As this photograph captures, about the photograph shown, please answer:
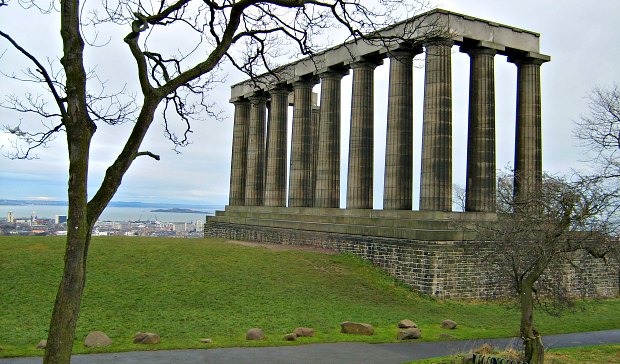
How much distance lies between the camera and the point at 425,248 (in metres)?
32.0

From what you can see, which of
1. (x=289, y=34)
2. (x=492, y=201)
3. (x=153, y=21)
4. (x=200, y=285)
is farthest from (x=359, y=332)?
(x=492, y=201)

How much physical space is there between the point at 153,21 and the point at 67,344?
645 centimetres

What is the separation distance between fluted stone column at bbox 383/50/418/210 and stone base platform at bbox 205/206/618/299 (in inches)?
52.7

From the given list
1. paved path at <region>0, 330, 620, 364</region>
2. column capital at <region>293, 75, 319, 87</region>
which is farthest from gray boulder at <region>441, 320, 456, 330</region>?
column capital at <region>293, 75, 319, 87</region>

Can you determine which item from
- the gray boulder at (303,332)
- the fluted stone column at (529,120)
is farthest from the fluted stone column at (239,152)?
the gray boulder at (303,332)

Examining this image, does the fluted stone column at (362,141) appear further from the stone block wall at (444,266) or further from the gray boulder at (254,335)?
the gray boulder at (254,335)

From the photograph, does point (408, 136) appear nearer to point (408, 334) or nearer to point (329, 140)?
point (329, 140)

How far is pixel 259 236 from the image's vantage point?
4934cm

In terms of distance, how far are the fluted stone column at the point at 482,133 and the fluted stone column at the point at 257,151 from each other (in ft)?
81.7

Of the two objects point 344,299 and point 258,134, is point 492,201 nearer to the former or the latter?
point 344,299

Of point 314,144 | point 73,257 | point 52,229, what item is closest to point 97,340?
point 73,257

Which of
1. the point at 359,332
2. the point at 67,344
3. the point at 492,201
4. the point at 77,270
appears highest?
the point at 492,201

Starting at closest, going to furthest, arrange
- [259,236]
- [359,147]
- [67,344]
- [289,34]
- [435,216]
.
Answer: [67,344] < [289,34] < [435,216] < [359,147] < [259,236]

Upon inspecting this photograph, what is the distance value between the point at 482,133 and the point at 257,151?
2587 cm
